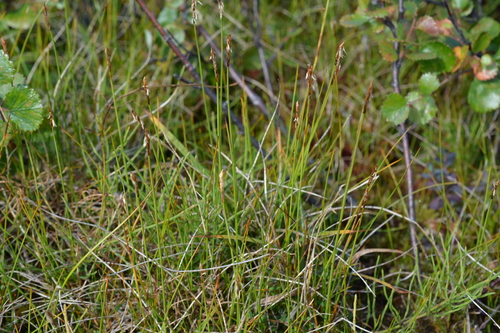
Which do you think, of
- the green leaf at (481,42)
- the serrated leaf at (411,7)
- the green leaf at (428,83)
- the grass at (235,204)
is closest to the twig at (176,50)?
the grass at (235,204)

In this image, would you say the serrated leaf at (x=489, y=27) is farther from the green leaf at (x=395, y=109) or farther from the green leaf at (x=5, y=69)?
the green leaf at (x=5, y=69)

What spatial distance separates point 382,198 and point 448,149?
0.39 meters

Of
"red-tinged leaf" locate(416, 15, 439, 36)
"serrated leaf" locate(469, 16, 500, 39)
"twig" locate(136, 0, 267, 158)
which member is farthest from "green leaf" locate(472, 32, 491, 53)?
"twig" locate(136, 0, 267, 158)

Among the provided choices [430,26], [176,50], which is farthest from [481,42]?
[176,50]

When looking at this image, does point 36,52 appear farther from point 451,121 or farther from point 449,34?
point 451,121

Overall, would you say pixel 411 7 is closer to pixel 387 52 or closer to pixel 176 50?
pixel 387 52

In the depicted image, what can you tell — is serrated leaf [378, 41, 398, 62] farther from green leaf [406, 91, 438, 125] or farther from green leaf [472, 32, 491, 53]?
green leaf [472, 32, 491, 53]

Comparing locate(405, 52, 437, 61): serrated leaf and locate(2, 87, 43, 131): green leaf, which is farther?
locate(405, 52, 437, 61): serrated leaf

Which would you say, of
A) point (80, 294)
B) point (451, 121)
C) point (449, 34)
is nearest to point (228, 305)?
point (80, 294)

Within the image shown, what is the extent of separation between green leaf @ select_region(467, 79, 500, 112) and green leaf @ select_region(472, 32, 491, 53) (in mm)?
103

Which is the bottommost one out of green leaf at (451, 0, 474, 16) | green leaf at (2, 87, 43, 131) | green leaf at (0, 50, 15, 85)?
green leaf at (451, 0, 474, 16)

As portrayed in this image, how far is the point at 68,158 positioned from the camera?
4.92ft

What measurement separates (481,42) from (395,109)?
0.36 meters

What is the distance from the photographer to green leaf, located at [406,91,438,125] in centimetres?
145
